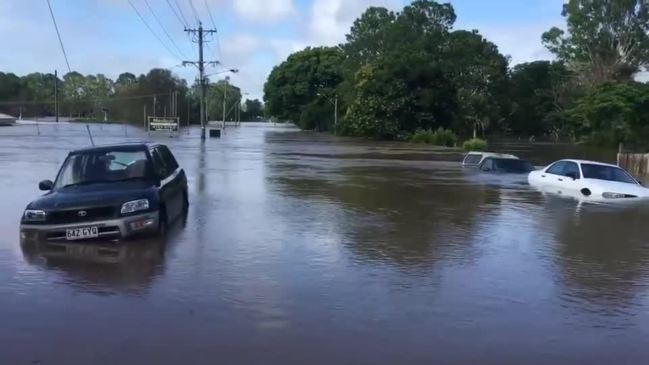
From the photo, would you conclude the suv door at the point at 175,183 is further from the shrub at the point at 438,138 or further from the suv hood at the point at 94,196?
→ the shrub at the point at 438,138

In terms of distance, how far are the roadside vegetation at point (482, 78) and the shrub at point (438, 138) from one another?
26 centimetres

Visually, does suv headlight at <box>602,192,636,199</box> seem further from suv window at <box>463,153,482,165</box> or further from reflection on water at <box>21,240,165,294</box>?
suv window at <box>463,153,482,165</box>

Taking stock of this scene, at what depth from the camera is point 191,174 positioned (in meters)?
24.3

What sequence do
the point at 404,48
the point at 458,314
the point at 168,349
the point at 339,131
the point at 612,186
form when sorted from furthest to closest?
the point at 339,131 < the point at 404,48 < the point at 612,186 < the point at 458,314 < the point at 168,349

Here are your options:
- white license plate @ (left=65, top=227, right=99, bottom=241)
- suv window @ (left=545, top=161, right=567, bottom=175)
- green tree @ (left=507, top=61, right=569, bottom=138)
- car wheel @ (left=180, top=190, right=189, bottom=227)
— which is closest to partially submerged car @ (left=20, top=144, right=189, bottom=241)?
white license plate @ (left=65, top=227, right=99, bottom=241)

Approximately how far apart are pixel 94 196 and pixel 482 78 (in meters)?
78.9

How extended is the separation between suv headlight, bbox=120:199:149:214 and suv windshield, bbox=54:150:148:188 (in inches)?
38.4

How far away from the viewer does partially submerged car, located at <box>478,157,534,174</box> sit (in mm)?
27812

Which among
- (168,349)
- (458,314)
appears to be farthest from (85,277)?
(458,314)

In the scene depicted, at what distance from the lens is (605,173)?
1980 centimetres

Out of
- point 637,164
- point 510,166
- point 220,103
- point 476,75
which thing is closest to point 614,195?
point 510,166

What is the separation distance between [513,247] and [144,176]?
5.62 metres

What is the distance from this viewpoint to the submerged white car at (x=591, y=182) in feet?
60.3

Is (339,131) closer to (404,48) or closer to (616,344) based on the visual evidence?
(404,48)
